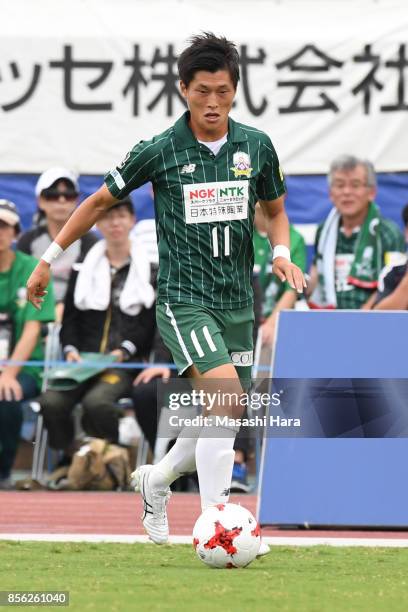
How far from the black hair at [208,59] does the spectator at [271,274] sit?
213 inches

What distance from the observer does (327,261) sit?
12570 mm

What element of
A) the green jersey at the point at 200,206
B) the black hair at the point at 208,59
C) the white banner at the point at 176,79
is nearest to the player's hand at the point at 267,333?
the white banner at the point at 176,79

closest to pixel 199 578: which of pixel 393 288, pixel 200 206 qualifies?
pixel 200 206

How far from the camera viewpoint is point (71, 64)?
44.2 ft

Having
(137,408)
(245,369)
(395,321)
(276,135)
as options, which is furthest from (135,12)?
(245,369)

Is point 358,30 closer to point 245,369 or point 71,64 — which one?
point 71,64

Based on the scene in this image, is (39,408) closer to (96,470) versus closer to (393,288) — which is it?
(96,470)

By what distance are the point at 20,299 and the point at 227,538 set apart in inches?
252

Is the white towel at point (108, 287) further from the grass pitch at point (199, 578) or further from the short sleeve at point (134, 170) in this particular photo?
the short sleeve at point (134, 170)

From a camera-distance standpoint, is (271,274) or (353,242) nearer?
(353,242)

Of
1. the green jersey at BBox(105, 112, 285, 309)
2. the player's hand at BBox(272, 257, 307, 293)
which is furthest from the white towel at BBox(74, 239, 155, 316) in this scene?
the player's hand at BBox(272, 257, 307, 293)

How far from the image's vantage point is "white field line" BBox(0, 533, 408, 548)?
27.6 feet

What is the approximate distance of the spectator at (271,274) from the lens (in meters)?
12.8

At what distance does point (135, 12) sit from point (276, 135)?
5.44 ft
